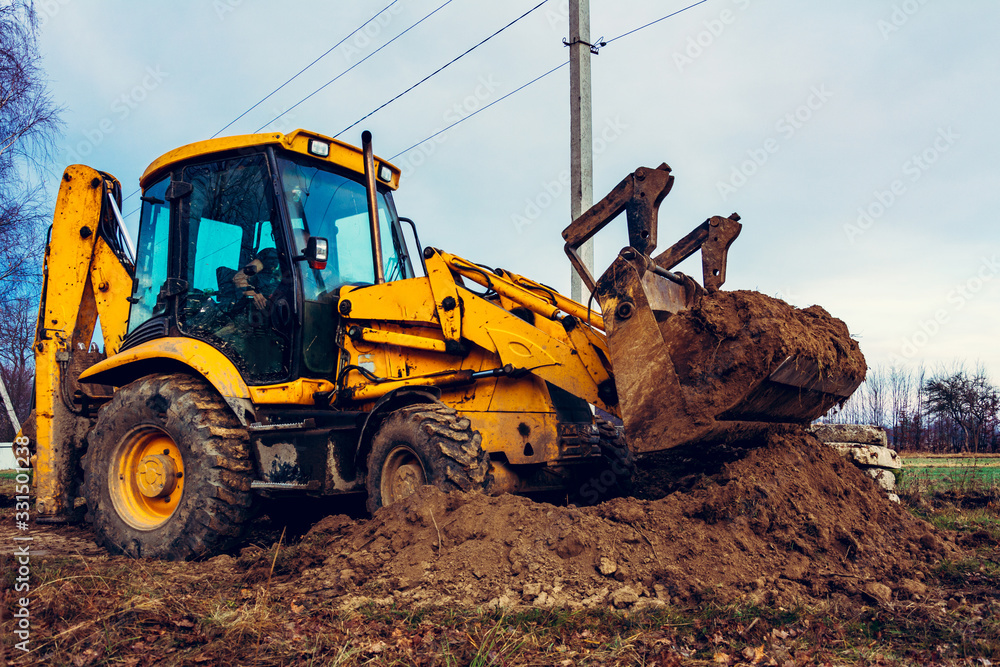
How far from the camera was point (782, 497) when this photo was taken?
4.40 m

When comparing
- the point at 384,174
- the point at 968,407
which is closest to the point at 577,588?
the point at 384,174

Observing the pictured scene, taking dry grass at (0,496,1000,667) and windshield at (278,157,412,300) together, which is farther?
windshield at (278,157,412,300)

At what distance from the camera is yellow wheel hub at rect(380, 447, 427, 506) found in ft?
16.4

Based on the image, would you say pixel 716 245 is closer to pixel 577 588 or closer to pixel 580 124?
pixel 577 588

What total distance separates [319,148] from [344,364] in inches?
67.6

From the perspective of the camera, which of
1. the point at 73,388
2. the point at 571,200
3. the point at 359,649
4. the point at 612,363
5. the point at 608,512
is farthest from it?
the point at 571,200

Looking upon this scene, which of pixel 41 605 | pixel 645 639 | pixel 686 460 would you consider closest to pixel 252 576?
pixel 41 605

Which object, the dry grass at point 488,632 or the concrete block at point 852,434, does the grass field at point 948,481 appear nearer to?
the concrete block at point 852,434

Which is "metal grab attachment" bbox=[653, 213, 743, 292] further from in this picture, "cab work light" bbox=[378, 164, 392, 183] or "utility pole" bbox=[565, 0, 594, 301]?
"utility pole" bbox=[565, 0, 594, 301]

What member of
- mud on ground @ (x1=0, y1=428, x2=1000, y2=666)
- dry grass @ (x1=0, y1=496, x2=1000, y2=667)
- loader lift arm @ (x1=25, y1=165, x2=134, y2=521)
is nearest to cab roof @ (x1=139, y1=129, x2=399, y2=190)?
loader lift arm @ (x1=25, y1=165, x2=134, y2=521)

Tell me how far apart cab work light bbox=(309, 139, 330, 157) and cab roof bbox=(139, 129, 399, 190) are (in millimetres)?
12

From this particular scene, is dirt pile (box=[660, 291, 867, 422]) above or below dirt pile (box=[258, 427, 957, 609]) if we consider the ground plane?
above

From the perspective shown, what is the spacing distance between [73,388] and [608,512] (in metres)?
5.14

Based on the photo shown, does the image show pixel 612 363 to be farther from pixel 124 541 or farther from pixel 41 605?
pixel 124 541
